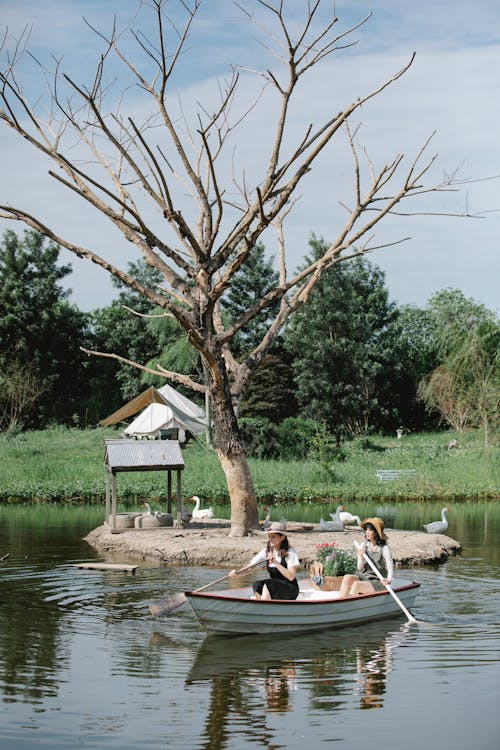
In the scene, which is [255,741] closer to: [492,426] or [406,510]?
[406,510]

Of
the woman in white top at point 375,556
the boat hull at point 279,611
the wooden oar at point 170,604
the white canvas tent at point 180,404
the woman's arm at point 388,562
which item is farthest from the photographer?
the white canvas tent at point 180,404

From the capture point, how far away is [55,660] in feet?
36.4

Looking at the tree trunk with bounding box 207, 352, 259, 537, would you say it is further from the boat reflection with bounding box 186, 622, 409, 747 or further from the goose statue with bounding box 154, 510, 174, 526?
the boat reflection with bounding box 186, 622, 409, 747

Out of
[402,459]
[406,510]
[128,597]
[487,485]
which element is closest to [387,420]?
[402,459]

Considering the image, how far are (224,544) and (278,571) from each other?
6159 mm

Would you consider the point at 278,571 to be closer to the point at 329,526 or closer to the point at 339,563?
the point at 339,563

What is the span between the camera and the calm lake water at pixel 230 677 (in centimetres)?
854

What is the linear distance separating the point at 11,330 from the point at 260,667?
4435 centimetres

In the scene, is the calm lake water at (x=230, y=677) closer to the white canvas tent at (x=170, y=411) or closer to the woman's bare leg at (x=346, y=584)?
the woman's bare leg at (x=346, y=584)

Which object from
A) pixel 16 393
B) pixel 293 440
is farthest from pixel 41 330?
pixel 293 440

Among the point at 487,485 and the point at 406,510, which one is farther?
the point at 487,485

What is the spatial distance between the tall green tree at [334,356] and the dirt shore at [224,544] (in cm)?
3191

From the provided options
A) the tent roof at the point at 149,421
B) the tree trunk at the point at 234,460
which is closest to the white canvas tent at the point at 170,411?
the tent roof at the point at 149,421

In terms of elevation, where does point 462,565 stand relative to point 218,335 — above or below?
below
